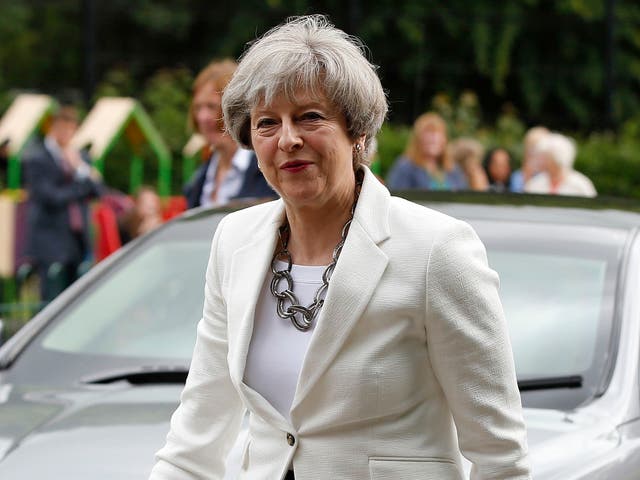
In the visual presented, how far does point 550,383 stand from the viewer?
14.0 feet

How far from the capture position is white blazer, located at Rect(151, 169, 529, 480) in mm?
2682

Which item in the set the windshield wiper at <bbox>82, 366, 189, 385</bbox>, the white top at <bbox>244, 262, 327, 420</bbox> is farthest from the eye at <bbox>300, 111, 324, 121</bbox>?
the windshield wiper at <bbox>82, 366, 189, 385</bbox>

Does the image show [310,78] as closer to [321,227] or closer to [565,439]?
[321,227]

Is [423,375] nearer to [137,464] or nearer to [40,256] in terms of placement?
[137,464]

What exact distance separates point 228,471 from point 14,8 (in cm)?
2799

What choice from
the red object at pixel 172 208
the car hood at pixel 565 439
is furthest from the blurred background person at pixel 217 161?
the red object at pixel 172 208

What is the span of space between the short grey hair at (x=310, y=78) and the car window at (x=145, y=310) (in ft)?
5.91

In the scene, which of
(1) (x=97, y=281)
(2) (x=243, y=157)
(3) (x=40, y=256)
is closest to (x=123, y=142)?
(3) (x=40, y=256)

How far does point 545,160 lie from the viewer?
32.7ft

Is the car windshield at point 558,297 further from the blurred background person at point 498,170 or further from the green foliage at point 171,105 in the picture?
the green foliage at point 171,105

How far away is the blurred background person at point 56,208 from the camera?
12.0m

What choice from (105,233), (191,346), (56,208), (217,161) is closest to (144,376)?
(191,346)

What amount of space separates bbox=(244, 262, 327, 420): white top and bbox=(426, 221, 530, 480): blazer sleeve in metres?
0.27

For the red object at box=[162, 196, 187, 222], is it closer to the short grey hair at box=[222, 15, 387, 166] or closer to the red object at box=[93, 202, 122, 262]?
the red object at box=[93, 202, 122, 262]
